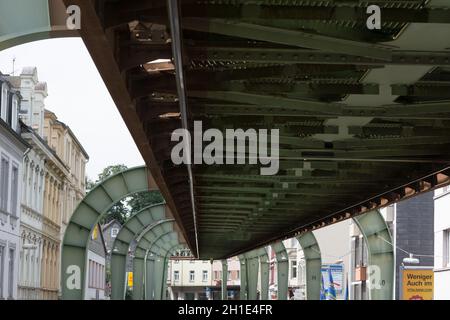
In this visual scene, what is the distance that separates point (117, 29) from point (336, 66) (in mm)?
2623

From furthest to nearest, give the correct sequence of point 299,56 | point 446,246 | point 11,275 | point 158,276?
point 158,276 → point 11,275 → point 446,246 → point 299,56

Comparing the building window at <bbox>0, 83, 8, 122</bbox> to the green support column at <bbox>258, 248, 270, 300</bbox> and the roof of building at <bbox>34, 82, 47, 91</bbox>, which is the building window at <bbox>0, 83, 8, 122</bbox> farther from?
the green support column at <bbox>258, 248, 270, 300</bbox>

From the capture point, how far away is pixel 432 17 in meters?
8.66

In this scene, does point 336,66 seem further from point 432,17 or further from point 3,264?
point 3,264

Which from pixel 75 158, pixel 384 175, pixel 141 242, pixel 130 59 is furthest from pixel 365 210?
pixel 75 158

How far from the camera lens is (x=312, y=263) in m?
37.9

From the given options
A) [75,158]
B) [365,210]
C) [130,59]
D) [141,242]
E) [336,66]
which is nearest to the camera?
[130,59]

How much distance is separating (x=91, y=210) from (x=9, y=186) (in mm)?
19978

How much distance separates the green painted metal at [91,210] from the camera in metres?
27.4

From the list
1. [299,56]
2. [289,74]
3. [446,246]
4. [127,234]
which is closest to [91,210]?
[127,234]

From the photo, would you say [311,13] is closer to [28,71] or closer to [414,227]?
[414,227]

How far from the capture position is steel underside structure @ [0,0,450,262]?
341 inches

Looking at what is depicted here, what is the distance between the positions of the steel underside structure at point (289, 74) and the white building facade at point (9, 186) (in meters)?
26.8
